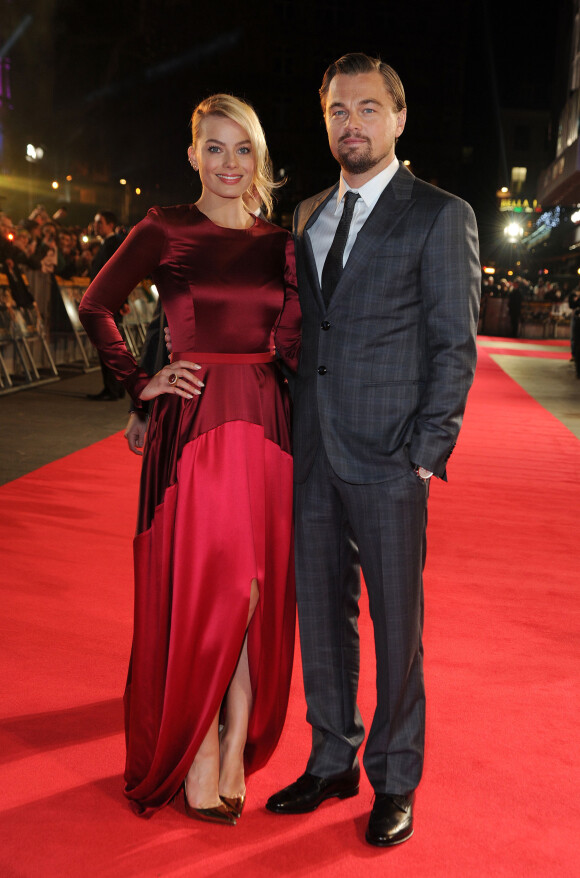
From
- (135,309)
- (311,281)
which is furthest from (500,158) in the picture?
(311,281)

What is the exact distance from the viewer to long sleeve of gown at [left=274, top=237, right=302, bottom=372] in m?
2.59

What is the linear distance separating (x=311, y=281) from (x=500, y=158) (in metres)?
75.4

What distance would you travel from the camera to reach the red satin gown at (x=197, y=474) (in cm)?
246

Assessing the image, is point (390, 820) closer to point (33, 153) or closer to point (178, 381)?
point (178, 381)

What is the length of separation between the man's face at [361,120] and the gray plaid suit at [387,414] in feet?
0.31

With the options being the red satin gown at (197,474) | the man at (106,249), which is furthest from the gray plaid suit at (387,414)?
the man at (106,249)

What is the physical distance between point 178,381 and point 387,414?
1.80 ft

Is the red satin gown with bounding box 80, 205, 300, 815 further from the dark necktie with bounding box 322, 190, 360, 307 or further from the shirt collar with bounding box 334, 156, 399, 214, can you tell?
the shirt collar with bounding box 334, 156, 399, 214

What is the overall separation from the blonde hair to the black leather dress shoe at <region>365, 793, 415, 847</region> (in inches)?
64.7

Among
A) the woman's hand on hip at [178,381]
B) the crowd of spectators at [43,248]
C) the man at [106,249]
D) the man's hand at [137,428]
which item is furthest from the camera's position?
the crowd of spectators at [43,248]

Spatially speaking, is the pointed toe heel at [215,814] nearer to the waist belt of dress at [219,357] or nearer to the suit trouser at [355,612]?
the suit trouser at [355,612]

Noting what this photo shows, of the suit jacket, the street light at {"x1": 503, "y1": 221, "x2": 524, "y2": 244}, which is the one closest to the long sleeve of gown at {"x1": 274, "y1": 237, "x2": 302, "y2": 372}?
the suit jacket

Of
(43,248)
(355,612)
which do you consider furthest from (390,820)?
(43,248)

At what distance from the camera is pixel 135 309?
16.1 m
